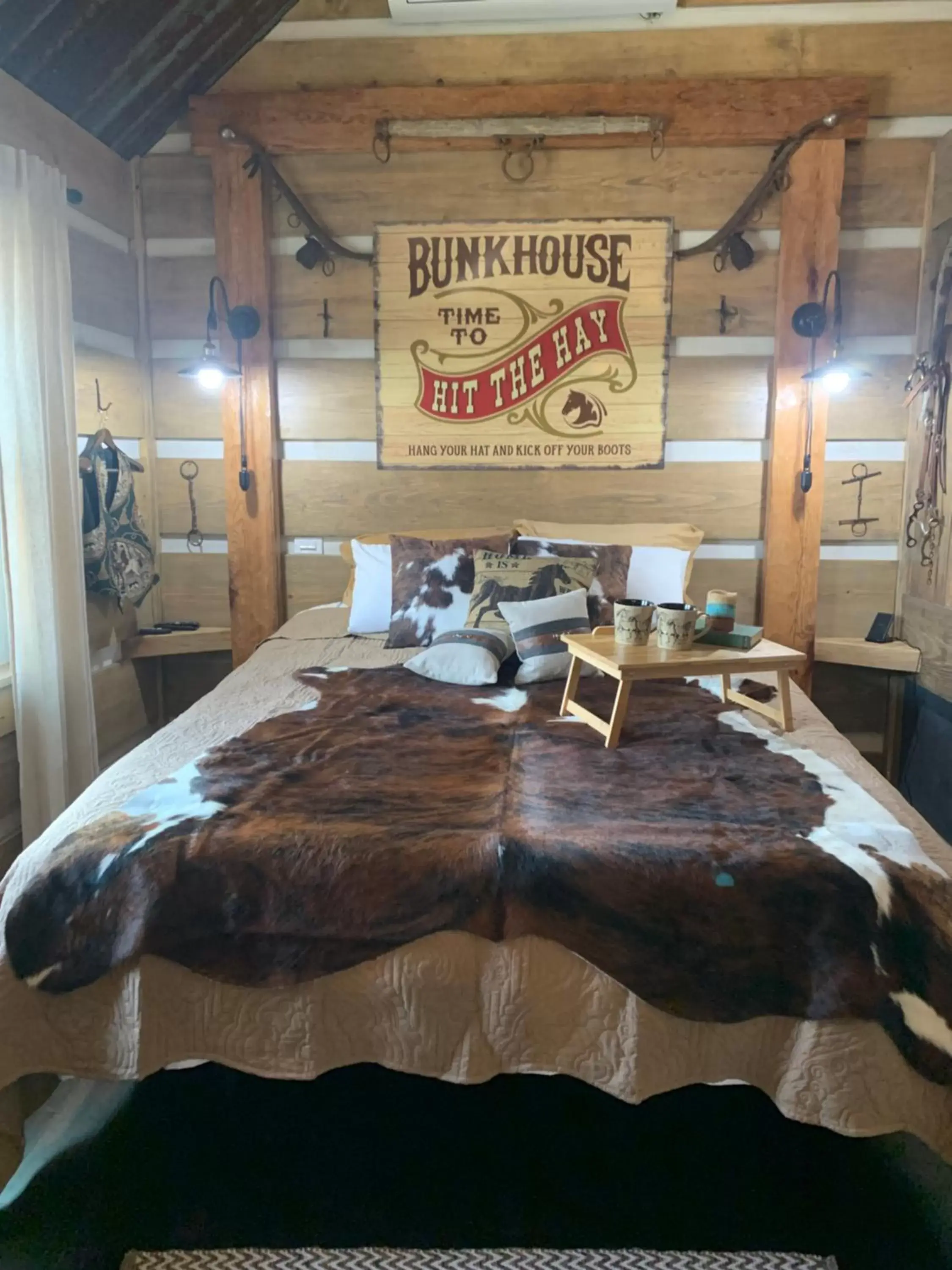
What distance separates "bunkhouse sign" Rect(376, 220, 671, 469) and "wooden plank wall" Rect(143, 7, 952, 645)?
0.07m

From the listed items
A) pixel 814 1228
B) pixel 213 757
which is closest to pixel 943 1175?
pixel 814 1228

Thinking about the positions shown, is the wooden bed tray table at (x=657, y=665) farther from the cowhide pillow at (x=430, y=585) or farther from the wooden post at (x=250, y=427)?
the wooden post at (x=250, y=427)

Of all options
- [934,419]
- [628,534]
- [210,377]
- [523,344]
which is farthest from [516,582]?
[934,419]

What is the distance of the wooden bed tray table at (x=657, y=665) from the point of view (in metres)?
1.88

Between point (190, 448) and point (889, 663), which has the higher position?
point (190, 448)

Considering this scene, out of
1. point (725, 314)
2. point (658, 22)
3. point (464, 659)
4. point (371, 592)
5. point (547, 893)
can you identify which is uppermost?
point (658, 22)

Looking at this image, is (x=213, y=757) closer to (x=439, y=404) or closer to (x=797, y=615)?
(x=439, y=404)

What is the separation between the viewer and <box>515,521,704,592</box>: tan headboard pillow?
3.04m

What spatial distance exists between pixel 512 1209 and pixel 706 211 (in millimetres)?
3132

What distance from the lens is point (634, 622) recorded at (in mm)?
2025

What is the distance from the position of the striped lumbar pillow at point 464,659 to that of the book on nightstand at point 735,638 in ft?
1.98

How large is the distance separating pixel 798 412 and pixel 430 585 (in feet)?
5.01

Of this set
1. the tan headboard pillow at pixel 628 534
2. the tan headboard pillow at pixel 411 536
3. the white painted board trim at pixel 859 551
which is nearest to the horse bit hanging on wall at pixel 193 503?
the tan headboard pillow at pixel 411 536

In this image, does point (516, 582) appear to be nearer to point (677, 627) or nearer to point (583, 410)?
point (677, 627)
